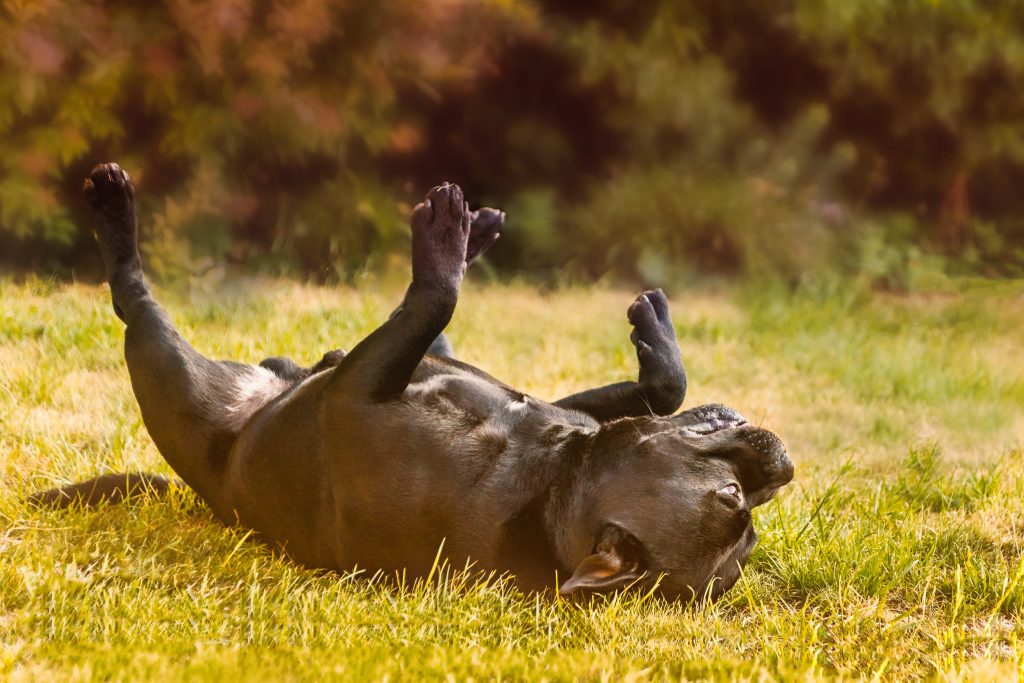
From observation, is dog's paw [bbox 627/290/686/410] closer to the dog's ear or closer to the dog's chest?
the dog's chest

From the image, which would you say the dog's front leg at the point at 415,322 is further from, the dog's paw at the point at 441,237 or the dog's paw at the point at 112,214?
the dog's paw at the point at 112,214

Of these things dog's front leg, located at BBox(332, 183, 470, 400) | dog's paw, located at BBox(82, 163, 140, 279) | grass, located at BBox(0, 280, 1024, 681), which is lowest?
grass, located at BBox(0, 280, 1024, 681)

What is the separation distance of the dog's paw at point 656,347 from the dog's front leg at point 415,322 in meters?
0.72

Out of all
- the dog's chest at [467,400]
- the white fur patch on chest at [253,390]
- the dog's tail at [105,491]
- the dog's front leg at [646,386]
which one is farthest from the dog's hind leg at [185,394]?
the dog's front leg at [646,386]

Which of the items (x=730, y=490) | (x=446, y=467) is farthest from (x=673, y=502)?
A: (x=446, y=467)

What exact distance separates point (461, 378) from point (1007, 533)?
1644 mm

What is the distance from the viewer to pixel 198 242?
248 inches

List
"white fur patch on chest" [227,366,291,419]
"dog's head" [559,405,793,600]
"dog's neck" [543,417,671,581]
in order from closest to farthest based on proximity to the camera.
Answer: "dog's head" [559,405,793,600] → "dog's neck" [543,417,671,581] → "white fur patch on chest" [227,366,291,419]

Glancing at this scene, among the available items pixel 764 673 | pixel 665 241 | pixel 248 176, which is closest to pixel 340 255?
pixel 248 176

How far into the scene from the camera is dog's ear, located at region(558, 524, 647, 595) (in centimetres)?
242

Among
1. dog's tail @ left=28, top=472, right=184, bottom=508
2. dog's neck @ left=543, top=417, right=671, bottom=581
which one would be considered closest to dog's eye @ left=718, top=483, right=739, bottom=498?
dog's neck @ left=543, top=417, right=671, bottom=581

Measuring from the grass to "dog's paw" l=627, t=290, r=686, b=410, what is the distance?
1.55 ft

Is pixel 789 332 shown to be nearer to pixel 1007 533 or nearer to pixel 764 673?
pixel 1007 533

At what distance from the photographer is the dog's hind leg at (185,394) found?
309 cm
